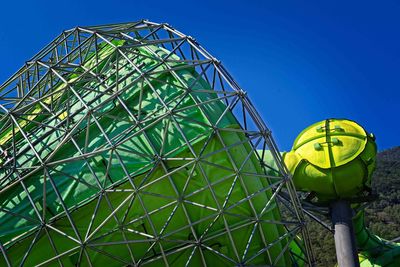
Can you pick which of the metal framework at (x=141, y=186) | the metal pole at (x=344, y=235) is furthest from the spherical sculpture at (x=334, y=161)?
the metal framework at (x=141, y=186)

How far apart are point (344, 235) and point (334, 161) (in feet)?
8.61

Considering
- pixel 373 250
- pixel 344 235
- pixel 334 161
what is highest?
pixel 334 161

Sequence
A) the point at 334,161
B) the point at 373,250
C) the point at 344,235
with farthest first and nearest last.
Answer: the point at 373,250 → the point at 344,235 → the point at 334,161

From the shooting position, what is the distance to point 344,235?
761 inches

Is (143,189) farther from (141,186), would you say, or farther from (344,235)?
(344,235)

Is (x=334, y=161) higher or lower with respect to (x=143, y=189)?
higher

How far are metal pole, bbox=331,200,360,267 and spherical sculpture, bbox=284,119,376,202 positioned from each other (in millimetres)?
389

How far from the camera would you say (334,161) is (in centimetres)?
1912

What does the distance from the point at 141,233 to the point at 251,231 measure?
10.8 ft

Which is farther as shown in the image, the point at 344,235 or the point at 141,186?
the point at 344,235

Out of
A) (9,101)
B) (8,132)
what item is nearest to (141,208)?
(8,132)

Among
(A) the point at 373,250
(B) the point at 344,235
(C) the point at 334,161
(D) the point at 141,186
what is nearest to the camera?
(D) the point at 141,186

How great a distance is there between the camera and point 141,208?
50.1 ft

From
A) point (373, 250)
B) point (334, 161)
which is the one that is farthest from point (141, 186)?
point (373, 250)
